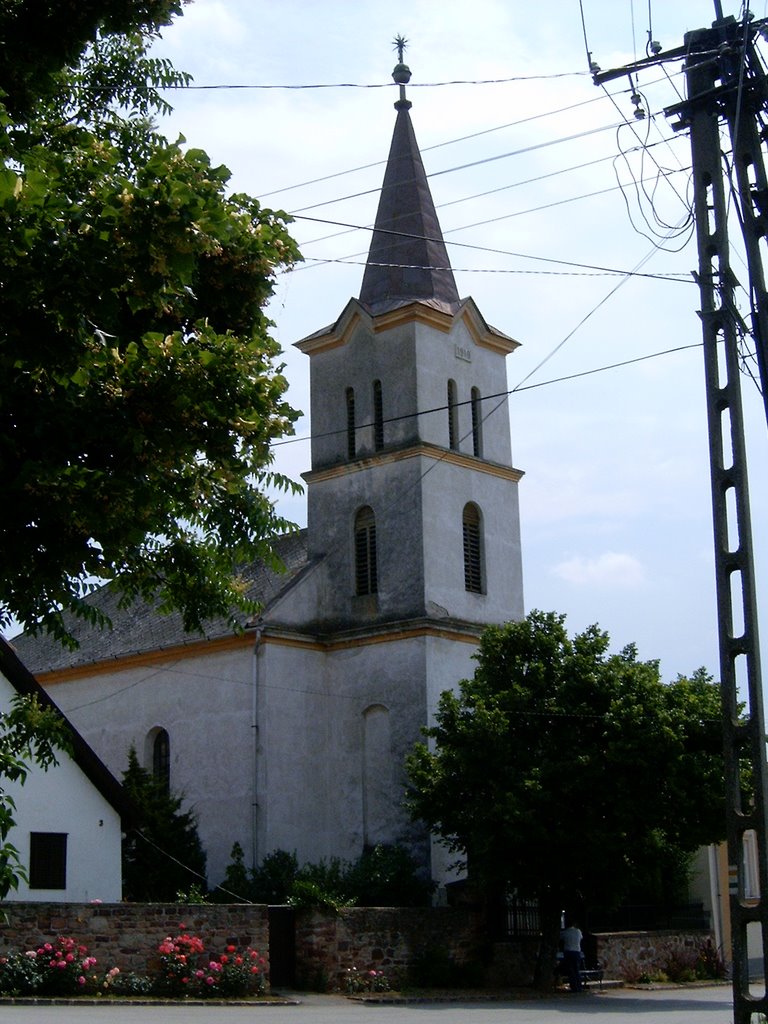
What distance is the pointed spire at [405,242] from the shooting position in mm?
39906

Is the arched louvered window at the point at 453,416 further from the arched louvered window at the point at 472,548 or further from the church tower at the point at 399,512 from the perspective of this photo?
the arched louvered window at the point at 472,548

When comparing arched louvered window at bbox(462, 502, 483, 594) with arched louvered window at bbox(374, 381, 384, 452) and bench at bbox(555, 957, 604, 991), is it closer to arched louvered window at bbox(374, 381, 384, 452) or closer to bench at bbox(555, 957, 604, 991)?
arched louvered window at bbox(374, 381, 384, 452)

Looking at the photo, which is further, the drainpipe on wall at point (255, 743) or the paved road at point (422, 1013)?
the drainpipe on wall at point (255, 743)

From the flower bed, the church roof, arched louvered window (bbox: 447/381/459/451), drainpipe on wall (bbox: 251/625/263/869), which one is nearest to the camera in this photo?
the flower bed

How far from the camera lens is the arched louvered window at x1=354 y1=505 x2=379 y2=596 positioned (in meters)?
37.8

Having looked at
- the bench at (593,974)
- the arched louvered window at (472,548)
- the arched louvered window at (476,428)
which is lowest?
the bench at (593,974)

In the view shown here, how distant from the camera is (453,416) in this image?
39.0 meters

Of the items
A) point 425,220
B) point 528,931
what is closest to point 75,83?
point 528,931

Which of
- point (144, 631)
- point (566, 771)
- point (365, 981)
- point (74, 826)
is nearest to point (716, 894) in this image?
point (566, 771)

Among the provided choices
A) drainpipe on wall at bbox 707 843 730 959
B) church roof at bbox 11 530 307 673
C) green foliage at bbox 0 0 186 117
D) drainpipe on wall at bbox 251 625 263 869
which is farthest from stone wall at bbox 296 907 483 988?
green foliage at bbox 0 0 186 117

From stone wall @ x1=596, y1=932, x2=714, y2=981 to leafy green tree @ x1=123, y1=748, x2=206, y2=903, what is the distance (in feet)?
33.1

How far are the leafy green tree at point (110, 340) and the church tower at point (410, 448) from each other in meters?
27.4

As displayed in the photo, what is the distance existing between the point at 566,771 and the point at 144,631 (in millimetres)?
16364

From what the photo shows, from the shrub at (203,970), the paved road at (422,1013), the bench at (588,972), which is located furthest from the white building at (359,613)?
the shrub at (203,970)
